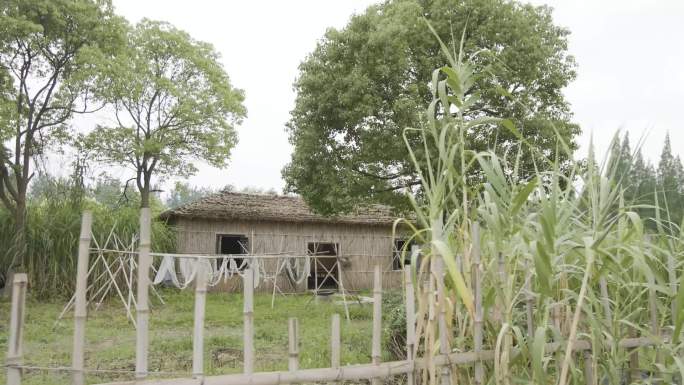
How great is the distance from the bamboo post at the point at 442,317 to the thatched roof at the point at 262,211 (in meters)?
11.6

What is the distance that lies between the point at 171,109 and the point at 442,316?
16.2 meters

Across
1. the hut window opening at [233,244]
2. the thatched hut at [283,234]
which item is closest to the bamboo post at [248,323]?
the thatched hut at [283,234]

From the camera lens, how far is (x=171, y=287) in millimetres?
13836

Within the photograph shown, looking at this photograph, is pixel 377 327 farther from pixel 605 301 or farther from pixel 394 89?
pixel 394 89

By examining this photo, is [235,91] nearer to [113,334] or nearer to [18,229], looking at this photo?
[18,229]

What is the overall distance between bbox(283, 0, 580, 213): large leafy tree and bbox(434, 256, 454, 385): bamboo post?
861cm

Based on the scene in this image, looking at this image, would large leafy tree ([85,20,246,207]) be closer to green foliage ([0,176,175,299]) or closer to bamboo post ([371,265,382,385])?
green foliage ([0,176,175,299])

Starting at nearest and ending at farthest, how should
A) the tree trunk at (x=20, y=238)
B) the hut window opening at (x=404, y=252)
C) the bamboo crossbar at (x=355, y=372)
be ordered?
Answer: the bamboo crossbar at (x=355, y=372) < the hut window opening at (x=404, y=252) < the tree trunk at (x=20, y=238)

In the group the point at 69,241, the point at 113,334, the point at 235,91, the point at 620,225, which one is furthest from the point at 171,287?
the point at 620,225

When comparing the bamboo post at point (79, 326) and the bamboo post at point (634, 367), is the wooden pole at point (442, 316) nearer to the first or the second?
the bamboo post at point (634, 367)

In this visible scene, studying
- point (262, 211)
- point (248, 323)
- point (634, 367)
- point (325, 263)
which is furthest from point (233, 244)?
point (248, 323)

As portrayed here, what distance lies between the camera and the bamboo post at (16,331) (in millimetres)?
1369

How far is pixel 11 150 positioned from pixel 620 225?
13.0 meters

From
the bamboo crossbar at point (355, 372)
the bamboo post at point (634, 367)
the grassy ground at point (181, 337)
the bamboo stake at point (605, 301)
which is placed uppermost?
the bamboo stake at point (605, 301)
